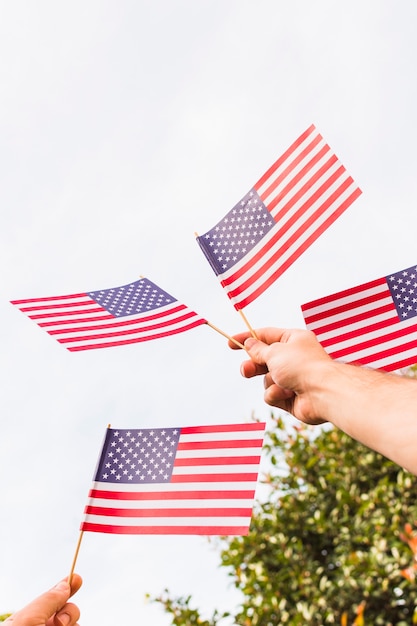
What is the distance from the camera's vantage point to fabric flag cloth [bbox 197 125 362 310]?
4066mm

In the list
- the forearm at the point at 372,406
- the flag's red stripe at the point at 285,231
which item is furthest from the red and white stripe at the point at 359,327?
the forearm at the point at 372,406

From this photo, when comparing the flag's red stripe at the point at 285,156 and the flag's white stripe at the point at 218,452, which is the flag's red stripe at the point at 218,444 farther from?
the flag's red stripe at the point at 285,156

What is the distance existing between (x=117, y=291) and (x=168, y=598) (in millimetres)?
3652

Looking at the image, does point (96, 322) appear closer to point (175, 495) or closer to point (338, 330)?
point (175, 495)

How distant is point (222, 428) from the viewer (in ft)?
11.5

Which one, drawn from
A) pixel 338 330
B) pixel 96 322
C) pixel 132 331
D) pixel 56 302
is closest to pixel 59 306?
pixel 56 302

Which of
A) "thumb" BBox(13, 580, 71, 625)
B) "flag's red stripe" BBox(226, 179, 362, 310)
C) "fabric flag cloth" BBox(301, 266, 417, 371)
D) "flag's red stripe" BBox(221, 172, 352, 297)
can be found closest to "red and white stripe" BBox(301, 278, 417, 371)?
"fabric flag cloth" BBox(301, 266, 417, 371)

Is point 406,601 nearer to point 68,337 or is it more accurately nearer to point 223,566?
point 223,566

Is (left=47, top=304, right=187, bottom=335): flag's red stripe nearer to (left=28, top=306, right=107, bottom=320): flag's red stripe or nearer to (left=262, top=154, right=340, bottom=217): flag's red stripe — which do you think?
(left=28, top=306, right=107, bottom=320): flag's red stripe

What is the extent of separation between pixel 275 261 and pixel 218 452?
51.5 inches

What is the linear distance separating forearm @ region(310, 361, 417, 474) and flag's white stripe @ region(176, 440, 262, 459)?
43 cm

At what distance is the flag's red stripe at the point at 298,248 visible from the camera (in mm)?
4004

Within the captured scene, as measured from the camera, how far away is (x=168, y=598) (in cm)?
632

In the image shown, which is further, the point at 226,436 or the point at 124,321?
the point at 124,321
